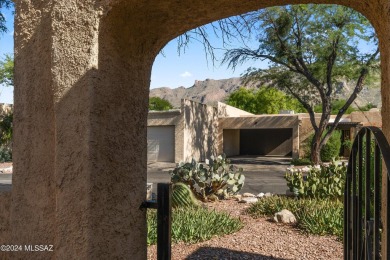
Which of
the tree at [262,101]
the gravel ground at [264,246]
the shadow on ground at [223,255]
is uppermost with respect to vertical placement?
the tree at [262,101]

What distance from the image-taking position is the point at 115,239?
7.54 feet

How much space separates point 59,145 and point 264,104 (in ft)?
156

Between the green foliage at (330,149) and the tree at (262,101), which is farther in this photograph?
the tree at (262,101)

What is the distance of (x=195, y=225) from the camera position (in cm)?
595

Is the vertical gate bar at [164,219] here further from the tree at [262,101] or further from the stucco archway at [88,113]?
the tree at [262,101]

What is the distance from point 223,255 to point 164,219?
9.48 ft

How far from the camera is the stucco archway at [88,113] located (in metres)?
2.15

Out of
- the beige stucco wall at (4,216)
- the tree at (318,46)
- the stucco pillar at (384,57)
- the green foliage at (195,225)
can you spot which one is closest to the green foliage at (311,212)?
the green foliage at (195,225)

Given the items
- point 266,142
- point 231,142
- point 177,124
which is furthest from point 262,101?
point 177,124

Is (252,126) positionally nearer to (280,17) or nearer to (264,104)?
(280,17)

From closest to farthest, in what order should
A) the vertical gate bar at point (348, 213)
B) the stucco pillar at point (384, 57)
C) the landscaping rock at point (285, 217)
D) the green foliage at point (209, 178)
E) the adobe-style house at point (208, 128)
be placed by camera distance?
the stucco pillar at point (384, 57), the vertical gate bar at point (348, 213), the landscaping rock at point (285, 217), the green foliage at point (209, 178), the adobe-style house at point (208, 128)

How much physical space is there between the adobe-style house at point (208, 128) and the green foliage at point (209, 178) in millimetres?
13418

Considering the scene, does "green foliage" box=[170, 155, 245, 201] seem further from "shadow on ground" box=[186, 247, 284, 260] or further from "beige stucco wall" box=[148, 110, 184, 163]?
"beige stucco wall" box=[148, 110, 184, 163]

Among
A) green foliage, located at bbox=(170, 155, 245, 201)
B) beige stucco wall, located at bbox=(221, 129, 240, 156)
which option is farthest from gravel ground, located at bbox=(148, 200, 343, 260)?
beige stucco wall, located at bbox=(221, 129, 240, 156)
